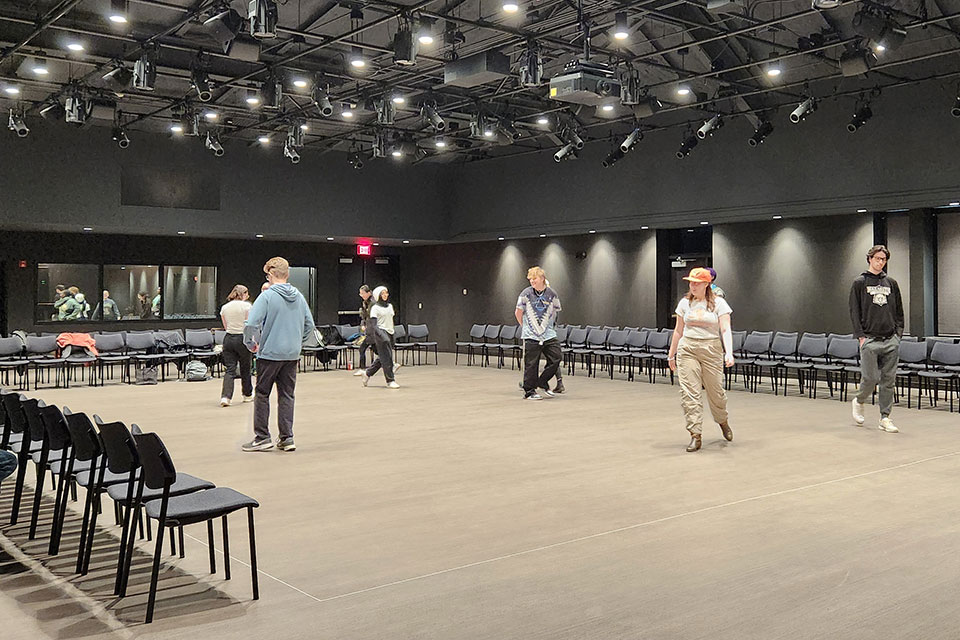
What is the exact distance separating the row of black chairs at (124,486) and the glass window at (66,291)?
1388cm

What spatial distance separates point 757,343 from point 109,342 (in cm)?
1016

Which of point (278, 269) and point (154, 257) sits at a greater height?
point (154, 257)

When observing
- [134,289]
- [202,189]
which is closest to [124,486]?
[202,189]

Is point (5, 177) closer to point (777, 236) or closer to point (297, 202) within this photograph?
point (297, 202)

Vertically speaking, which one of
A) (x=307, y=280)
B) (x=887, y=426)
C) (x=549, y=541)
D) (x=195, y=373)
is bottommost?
(x=549, y=541)

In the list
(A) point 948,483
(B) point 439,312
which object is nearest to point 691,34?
(A) point 948,483

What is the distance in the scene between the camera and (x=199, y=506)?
3.81m

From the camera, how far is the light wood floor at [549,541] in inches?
142

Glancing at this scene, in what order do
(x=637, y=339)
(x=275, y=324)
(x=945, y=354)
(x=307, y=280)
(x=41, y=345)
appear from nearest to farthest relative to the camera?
(x=275, y=324)
(x=945, y=354)
(x=41, y=345)
(x=637, y=339)
(x=307, y=280)

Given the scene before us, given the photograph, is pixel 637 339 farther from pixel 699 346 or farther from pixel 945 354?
pixel 699 346

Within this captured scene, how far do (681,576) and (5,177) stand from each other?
1494 centimetres

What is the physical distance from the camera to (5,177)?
15305 millimetres

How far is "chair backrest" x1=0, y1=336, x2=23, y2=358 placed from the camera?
1323cm

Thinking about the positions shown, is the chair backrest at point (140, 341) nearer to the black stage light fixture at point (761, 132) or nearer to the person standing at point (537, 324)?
the person standing at point (537, 324)
